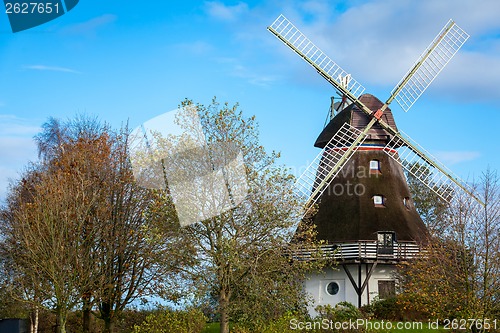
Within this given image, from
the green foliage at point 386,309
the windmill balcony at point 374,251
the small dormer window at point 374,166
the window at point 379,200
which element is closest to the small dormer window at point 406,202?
the window at point 379,200

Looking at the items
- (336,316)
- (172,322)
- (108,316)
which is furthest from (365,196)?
(172,322)

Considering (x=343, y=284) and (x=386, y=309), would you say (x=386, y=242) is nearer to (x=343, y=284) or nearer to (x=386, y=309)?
(x=343, y=284)

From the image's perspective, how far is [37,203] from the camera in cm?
2617

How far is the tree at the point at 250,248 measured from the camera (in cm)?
2291

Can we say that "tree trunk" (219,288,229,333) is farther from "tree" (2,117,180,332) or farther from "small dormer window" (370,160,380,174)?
"small dormer window" (370,160,380,174)

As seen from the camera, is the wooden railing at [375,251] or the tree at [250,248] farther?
the wooden railing at [375,251]

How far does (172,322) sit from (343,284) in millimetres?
14026

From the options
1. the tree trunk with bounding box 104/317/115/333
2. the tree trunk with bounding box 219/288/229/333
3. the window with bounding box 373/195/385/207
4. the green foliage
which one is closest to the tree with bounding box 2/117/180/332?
the tree trunk with bounding box 104/317/115/333

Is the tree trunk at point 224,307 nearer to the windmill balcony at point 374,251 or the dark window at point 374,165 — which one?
the windmill balcony at point 374,251

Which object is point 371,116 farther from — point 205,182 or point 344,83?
point 205,182

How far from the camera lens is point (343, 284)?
3619cm

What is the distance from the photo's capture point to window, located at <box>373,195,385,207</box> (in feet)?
121

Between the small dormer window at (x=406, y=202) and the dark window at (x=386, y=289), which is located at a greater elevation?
the small dormer window at (x=406, y=202)

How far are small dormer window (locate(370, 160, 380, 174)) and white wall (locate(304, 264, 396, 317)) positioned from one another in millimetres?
4990
